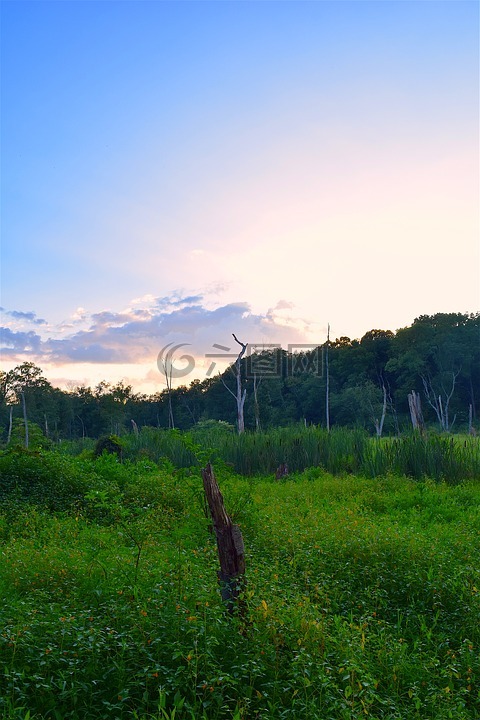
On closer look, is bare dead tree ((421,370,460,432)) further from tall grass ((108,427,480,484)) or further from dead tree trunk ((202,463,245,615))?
dead tree trunk ((202,463,245,615))

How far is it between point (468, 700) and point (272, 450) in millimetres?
11697

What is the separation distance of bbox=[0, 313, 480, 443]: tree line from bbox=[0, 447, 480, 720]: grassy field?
30.3 metres

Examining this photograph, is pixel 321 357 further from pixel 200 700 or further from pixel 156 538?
pixel 200 700

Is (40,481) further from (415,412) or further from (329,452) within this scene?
(415,412)

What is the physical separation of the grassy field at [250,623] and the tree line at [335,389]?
30.3m

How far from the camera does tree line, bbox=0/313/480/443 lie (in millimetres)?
40125

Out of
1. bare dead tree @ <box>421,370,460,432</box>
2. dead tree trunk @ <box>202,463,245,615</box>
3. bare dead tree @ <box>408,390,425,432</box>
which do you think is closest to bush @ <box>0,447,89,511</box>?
dead tree trunk @ <box>202,463,245,615</box>

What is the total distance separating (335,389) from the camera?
43531mm

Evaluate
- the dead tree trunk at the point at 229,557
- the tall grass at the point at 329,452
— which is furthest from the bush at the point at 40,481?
the dead tree trunk at the point at 229,557

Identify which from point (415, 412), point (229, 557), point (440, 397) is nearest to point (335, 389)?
point (440, 397)

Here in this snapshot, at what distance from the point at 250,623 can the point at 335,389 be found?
130 feet

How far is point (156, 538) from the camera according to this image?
24.4 feet

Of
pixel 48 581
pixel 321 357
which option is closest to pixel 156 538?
pixel 48 581

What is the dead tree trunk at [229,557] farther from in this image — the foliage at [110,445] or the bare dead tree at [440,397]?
the bare dead tree at [440,397]
